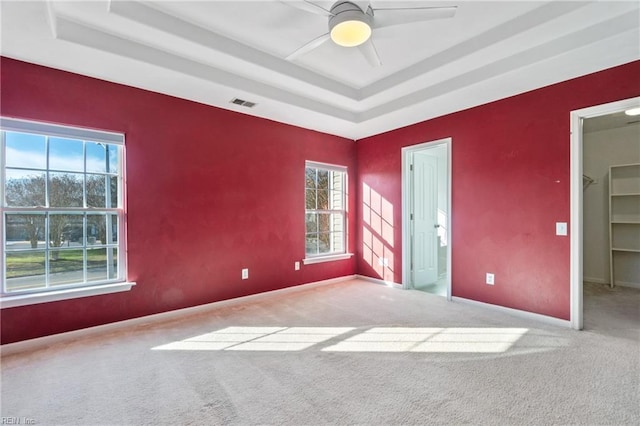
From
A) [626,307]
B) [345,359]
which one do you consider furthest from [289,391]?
[626,307]

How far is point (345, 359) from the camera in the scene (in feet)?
7.82

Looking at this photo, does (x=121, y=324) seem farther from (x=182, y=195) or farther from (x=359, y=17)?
(x=359, y=17)

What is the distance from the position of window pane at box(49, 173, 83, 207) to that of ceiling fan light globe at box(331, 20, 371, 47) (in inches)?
108

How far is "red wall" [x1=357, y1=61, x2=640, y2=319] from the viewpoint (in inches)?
119

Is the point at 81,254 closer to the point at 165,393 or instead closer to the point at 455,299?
the point at 165,393

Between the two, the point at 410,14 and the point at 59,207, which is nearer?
the point at 410,14

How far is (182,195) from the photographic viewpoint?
3.42 m

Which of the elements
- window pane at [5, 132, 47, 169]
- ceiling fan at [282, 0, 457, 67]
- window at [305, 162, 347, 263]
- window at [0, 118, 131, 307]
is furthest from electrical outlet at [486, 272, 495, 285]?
window pane at [5, 132, 47, 169]

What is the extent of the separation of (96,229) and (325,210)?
305cm

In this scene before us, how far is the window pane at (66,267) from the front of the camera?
9.10 feet

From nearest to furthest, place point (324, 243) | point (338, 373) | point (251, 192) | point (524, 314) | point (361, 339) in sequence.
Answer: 1. point (338, 373)
2. point (361, 339)
3. point (524, 314)
4. point (251, 192)
5. point (324, 243)

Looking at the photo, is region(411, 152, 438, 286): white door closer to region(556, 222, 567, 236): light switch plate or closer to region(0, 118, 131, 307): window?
region(556, 222, 567, 236): light switch plate

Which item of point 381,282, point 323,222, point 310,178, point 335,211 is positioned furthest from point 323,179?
point 381,282

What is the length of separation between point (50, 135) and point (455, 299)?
4781 millimetres
